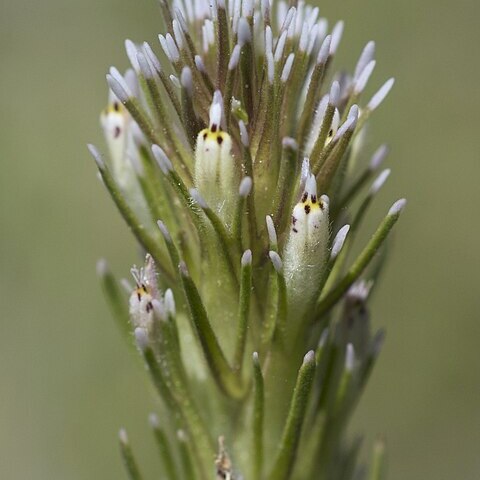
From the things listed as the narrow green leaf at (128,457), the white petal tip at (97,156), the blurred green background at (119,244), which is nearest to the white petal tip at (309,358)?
the narrow green leaf at (128,457)

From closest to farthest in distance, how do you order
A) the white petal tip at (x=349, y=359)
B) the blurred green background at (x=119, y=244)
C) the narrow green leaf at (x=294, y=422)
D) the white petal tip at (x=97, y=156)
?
the narrow green leaf at (x=294, y=422) → the white petal tip at (x=97, y=156) → the white petal tip at (x=349, y=359) → the blurred green background at (x=119, y=244)

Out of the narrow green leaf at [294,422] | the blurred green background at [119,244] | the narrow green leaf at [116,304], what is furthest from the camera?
the blurred green background at [119,244]

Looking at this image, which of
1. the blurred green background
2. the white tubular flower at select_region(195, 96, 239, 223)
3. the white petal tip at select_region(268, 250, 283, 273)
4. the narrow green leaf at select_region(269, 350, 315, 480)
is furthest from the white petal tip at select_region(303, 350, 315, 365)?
the blurred green background

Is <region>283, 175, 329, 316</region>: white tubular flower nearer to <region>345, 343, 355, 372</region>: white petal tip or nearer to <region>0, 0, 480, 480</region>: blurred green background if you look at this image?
<region>345, 343, 355, 372</region>: white petal tip

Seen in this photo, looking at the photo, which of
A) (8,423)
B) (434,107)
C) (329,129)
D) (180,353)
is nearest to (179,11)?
(329,129)

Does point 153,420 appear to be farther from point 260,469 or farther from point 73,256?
point 73,256

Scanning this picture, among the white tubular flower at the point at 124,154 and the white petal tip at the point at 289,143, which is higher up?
the white tubular flower at the point at 124,154

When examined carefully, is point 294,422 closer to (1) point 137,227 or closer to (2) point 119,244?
(1) point 137,227

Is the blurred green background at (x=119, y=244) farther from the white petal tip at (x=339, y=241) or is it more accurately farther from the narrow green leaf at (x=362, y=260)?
the white petal tip at (x=339, y=241)
